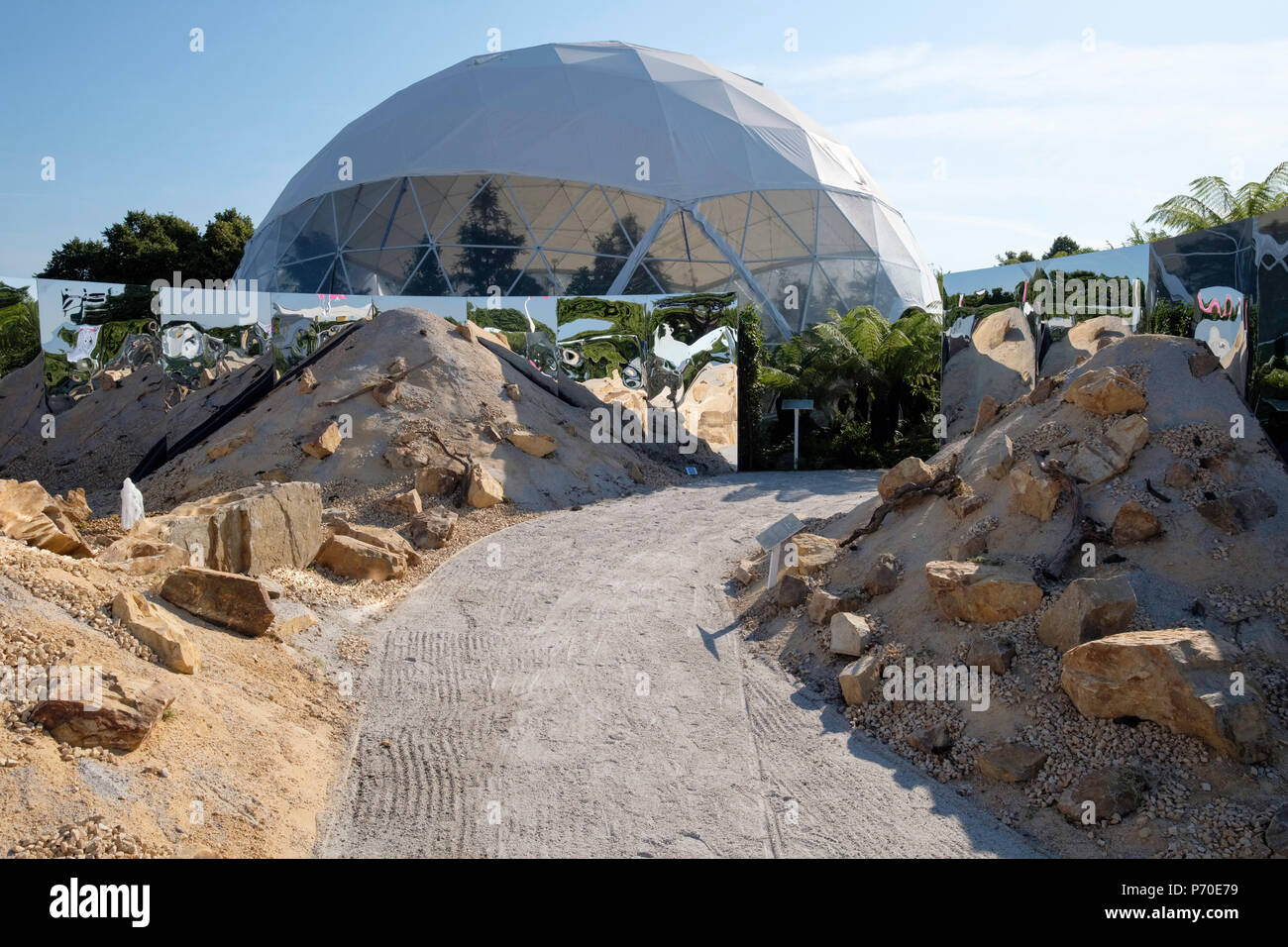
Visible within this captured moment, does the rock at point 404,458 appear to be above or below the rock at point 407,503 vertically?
above

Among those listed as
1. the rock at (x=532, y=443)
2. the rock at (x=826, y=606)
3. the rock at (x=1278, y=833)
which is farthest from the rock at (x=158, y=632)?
the rock at (x=532, y=443)

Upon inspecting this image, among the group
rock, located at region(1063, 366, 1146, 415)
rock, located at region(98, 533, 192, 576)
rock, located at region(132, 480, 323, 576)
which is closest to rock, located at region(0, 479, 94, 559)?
rock, located at region(98, 533, 192, 576)

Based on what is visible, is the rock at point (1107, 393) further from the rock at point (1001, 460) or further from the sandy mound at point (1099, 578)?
the rock at point (1001, 460)

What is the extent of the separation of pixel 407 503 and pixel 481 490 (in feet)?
3.33

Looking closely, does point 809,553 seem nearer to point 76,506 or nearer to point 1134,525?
point 1134,525

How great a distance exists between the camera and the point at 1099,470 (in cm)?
654

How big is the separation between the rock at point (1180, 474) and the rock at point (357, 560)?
254 inches

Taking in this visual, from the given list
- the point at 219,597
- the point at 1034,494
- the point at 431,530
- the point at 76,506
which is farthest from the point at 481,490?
the point at 1034,494

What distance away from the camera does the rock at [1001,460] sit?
276 inches

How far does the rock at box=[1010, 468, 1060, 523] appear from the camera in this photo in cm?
630

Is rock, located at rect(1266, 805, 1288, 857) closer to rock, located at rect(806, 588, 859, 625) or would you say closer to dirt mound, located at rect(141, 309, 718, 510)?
rock, located at rect(806, 588, 859, 625)

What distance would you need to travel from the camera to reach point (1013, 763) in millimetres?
4547

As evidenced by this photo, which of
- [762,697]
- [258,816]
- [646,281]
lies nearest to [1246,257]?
[762,697]

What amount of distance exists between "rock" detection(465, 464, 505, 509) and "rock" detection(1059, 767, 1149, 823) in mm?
8005
